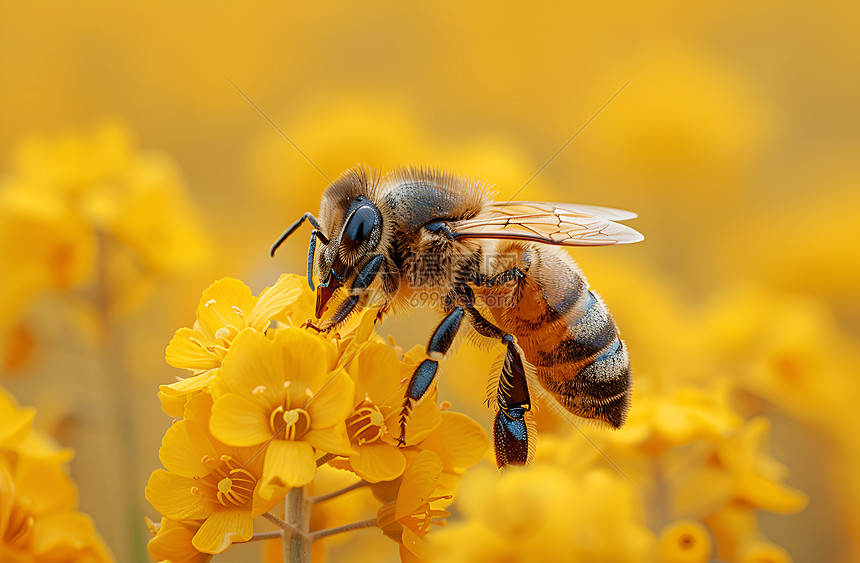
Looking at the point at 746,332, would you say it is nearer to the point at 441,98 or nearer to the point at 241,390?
the point at 241,390

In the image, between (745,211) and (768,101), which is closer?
(745,211)

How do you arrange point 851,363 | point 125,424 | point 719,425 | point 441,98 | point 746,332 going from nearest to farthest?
point 719,425
point 125,424
point 746,332
point 851,363
point 441,98

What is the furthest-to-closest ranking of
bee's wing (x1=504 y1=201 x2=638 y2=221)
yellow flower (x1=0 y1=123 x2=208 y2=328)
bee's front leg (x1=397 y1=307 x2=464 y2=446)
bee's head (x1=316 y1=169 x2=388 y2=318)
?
yellow flower (x1=0 y1=123 x2=208 y2=328)
bee's wing (x1=504 y1=201 x2=638 y2=221)
bee's head (x1=316 y1=169 x2=388 y2=318)
bee's front leg (x1=397 y1=307 x2=464 y2=446)

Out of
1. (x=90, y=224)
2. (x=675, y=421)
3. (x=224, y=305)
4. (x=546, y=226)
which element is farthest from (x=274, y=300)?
(x=90, y=224)

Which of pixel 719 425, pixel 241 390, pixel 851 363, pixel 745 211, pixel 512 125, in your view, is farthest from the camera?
pixel 512 125

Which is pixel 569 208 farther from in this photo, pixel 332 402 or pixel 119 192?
pixel 119 192

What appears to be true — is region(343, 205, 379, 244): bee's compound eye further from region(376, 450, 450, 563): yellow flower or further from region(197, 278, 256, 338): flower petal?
region(376, 450, 450, 563): yellow flower

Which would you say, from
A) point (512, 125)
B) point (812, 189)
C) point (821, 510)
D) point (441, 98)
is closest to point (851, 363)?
point (821, 510)

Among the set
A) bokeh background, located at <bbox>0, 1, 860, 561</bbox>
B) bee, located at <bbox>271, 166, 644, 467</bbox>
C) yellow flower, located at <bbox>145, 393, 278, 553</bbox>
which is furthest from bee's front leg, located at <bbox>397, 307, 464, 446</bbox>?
bokeh background, located at <bbox>0, 1, 860, 561</bbox>
